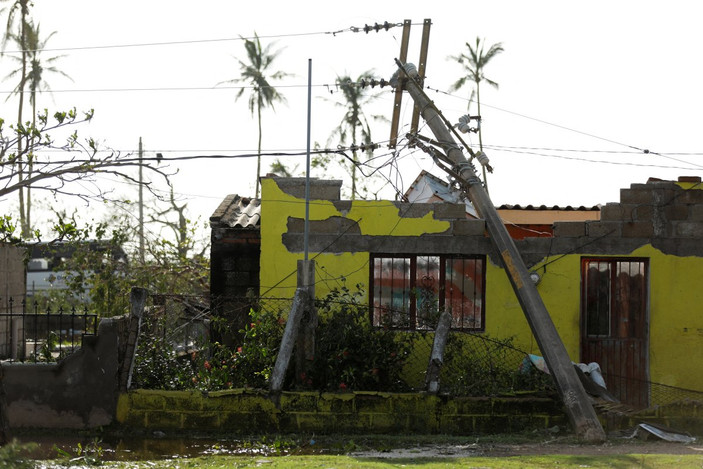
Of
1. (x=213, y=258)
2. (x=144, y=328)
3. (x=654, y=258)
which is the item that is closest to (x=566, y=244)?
(x=654, y=258)

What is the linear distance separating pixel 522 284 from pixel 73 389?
648cm

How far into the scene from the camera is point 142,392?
38.2 feet

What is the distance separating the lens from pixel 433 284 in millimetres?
14109

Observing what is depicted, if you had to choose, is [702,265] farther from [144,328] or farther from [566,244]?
[144,328]

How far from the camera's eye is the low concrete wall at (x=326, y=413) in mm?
11500

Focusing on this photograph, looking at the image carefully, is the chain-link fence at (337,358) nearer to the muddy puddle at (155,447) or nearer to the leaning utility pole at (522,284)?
the leaning utility pole at (522,284)

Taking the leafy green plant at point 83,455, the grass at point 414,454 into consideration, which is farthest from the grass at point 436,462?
the leafy green plant at point 83,455

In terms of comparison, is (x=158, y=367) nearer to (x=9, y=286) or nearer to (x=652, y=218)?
(x=9, y=286)

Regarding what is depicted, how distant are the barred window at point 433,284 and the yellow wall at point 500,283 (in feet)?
0.64

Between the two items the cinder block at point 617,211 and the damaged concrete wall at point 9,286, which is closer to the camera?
the cinder block at point 617,211

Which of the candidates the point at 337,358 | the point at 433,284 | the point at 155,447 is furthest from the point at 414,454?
the point at 433,284

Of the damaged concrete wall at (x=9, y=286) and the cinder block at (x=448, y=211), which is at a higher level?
the cinder block at (x=448, y=211)

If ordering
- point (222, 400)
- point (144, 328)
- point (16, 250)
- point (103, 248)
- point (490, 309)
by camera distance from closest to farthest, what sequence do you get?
point (222, 400)
point (144, 328)
point (490, 309)
point (16, 250)
point (103, 248)

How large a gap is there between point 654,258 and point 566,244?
1468mm
